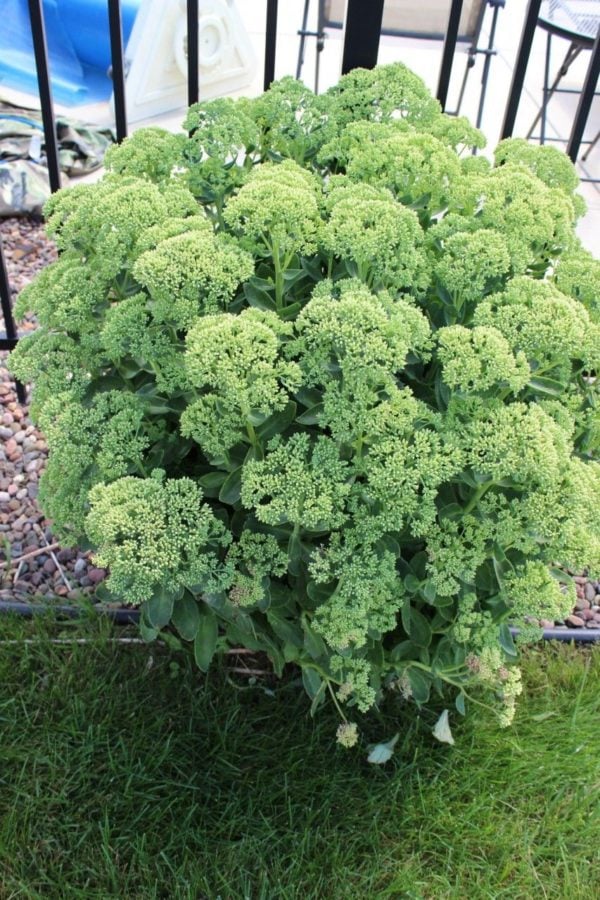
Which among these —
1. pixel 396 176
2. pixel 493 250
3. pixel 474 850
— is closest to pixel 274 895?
pixel 474 850

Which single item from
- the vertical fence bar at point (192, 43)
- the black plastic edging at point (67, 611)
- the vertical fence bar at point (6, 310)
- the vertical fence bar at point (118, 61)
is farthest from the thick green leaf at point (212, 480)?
the vertical fence bar at point (6, 310)

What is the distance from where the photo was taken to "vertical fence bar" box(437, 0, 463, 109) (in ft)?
6.74

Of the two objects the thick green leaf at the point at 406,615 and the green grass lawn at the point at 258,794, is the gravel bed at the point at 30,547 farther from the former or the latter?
the thick green leaf at the point at 406,615

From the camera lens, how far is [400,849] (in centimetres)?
177

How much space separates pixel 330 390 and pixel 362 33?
3.93 feet

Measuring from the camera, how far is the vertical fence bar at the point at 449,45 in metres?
2.05

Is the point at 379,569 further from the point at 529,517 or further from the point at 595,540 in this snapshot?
the point at 595,540

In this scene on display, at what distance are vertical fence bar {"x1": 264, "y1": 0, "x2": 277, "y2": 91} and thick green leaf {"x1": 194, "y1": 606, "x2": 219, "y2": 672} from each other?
1.32m

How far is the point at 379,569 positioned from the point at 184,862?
29.8 inches

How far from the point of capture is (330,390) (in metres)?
1.37

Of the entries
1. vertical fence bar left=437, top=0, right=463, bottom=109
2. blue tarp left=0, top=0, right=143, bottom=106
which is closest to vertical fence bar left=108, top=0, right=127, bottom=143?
vertical fence bar left=437, top=0, right=463, bottom=109

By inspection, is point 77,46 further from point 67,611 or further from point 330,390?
point 330,390

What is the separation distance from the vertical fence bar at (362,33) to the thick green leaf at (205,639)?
1.42 m

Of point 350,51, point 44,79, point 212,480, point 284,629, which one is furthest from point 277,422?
point 44,79
